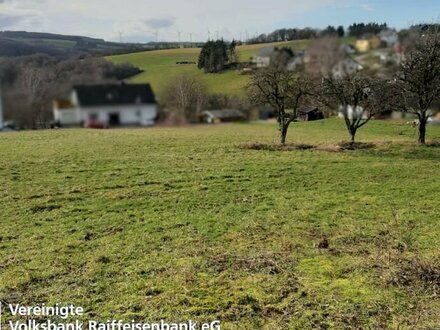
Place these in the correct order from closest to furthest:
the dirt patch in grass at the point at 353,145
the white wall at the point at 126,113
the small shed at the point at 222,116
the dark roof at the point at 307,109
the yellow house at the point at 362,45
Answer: the white wall at the point at 126,113 < the small shed at the point at 222,116 < the yellow house at the point at 362,45 < the dark roof at the point at 307,109 < the dirt patch in grass at the point at 353,145

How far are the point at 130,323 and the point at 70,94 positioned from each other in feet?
16.3

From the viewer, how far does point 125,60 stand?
2.87 metres

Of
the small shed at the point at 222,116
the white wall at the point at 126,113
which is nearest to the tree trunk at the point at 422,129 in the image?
the small shed at the point at 222,116

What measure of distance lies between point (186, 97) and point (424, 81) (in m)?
31.4

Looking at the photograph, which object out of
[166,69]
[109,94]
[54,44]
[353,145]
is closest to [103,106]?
[109,94]

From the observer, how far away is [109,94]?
240 cm

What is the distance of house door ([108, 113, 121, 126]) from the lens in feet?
7.72

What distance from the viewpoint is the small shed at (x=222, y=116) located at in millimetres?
3328

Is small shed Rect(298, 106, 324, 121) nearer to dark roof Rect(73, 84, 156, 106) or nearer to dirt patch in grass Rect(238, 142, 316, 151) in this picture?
dirt patch in grass Rect(238, 142, 316, 151)

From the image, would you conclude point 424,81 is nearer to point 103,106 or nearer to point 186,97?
point 186,97

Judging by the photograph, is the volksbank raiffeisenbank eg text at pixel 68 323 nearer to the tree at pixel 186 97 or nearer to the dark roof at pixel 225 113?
the dark roof at pixel 225 113

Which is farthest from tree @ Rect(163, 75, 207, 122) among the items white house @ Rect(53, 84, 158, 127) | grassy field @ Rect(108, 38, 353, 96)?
white house @ Rect(53, 84, 158, 127)

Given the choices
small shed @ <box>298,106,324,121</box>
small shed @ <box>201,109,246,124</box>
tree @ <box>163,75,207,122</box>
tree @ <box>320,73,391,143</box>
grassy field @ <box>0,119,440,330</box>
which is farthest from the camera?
small shed @ <box>298,106,324,121</box>

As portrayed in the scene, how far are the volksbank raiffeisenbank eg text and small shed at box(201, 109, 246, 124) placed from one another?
12.6 feet
